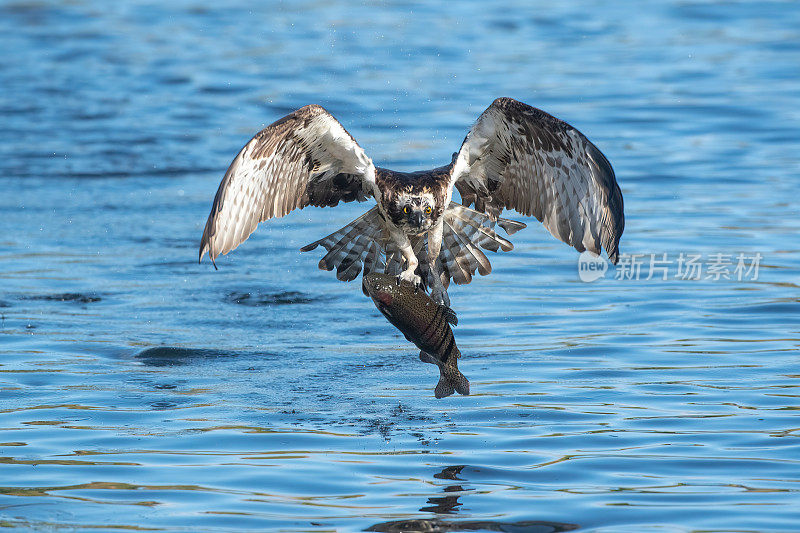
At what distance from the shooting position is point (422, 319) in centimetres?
588

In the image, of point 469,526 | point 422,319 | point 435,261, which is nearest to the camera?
point 469,526

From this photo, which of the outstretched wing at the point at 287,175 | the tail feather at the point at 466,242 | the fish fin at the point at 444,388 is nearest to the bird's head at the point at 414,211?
the outstretched wing at the point at 287,175

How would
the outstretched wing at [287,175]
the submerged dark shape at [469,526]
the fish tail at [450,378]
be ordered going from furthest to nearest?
1. the outstretched wing at [287,175]
2. the fish tail at [450,378]
3. the submerged dark shape at [469,526]

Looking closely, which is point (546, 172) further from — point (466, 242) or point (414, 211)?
point (414, 211)

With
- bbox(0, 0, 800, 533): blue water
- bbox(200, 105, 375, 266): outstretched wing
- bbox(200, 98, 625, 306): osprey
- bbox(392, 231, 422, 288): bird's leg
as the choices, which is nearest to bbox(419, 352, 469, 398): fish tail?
bbox(0, 0, 800, 533): blue water

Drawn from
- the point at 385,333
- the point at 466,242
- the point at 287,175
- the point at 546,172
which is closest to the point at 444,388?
the point at 466,242

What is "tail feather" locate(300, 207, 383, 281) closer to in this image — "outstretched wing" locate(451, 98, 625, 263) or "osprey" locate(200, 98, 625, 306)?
"osprey" locate(200, 98, 625, 306)

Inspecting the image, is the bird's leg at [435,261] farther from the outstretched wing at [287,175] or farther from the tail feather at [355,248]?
the outstretched wing at [287,175]

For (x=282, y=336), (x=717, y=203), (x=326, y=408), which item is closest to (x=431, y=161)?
(x=717, y=203)

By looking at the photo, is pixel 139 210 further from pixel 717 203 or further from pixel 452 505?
pixel 452 505

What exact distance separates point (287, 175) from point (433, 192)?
920 millimetres

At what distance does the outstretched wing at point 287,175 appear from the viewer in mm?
6852

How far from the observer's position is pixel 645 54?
63.5 ft

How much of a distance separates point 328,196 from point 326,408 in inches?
58.5
